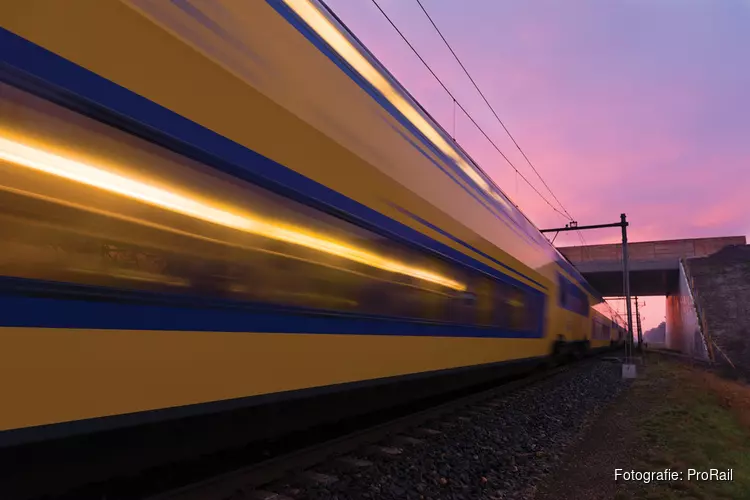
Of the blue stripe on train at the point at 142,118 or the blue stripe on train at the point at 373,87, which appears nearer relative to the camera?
the blue stripe on train at the point at 142,118

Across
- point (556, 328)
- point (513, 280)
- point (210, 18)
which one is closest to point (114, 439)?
point (210, 18)

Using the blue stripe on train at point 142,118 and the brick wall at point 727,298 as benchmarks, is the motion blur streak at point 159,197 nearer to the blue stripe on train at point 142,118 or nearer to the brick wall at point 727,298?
the blue stripe on train at point 142,118

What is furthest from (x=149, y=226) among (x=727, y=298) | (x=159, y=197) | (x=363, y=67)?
(x=727, y=298)

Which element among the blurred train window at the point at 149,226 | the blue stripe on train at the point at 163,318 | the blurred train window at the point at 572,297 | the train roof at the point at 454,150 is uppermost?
the train roof at the point at 454,150

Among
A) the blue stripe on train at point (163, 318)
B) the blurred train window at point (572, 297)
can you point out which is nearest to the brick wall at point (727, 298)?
the blurred train window at point (572, 297)

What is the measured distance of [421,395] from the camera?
559 cm

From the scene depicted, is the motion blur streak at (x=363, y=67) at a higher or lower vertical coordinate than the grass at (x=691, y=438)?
higher

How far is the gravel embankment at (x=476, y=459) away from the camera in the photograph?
3779 mm

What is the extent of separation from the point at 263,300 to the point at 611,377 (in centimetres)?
1241

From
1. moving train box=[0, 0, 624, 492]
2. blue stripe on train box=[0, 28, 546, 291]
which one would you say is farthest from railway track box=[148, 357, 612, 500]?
blue stripe on train box=[0, 28, 546, 291]

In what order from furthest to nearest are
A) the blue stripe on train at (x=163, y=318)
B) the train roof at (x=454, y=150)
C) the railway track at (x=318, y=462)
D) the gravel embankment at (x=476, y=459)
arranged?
the train roof at (x=454, y=150)
the gravel embankment at (x=476, y=459)
the railway track at (x=318, y=462)
the blue stripe on train at (x=163, y=318)

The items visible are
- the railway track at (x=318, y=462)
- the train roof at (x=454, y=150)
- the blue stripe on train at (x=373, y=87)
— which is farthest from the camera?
the train roof at (x=454, y=150)

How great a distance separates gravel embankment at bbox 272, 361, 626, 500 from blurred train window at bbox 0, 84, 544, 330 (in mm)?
1339

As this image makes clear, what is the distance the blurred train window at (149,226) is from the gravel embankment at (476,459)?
1.34 m
